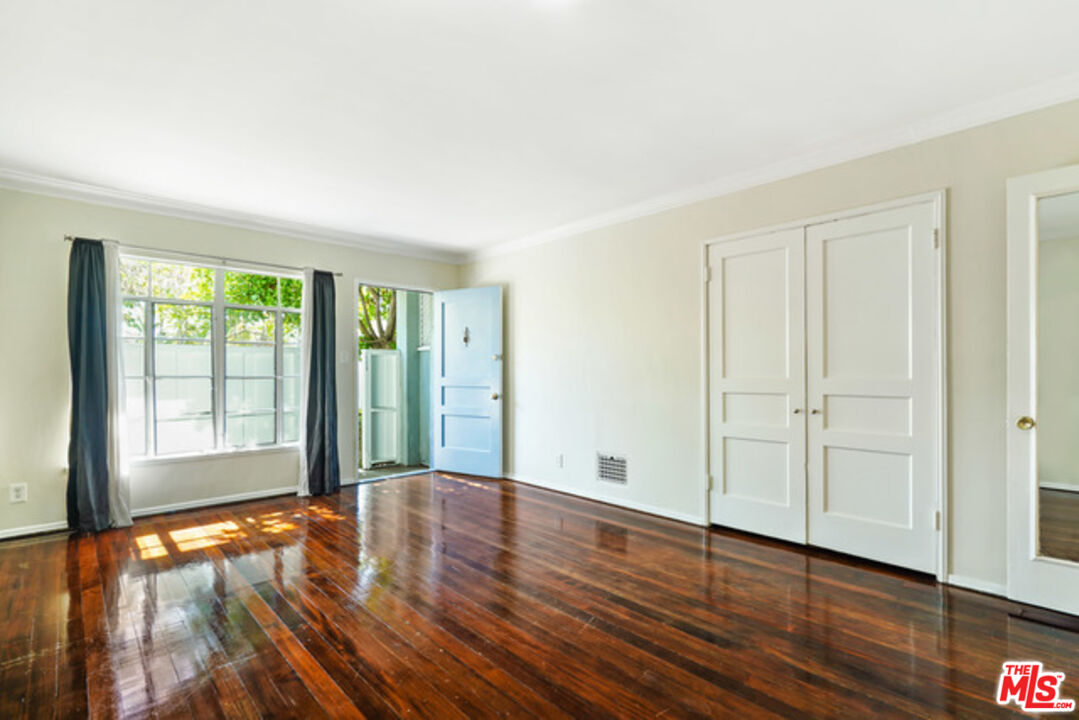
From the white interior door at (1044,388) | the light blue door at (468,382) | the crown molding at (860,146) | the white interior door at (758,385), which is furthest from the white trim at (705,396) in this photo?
the light blue door at (468,382)

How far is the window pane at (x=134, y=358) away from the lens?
13.9ft

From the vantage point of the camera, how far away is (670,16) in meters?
2.08

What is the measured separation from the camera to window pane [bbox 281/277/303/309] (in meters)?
5.12

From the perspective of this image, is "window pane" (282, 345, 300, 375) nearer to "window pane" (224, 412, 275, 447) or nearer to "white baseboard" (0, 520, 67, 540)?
"window pane" (224, 412, 275, 447)

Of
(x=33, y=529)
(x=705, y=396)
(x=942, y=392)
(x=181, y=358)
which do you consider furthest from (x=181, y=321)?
(x=942, y=392)

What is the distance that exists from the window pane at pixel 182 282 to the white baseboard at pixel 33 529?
1.89 m

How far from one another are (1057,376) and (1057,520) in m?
0.72

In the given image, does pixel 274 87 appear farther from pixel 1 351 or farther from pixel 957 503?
pixel 957 503

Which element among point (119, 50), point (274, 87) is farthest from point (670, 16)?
point (119, 50)

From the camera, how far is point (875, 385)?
3.16 meters

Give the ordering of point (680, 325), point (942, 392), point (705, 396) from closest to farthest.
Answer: point (942, 392), point (705, 396), point (680, 325)

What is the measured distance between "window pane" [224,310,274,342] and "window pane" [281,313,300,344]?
0.32 feet

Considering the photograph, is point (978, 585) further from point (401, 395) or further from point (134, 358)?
point (134, 358)

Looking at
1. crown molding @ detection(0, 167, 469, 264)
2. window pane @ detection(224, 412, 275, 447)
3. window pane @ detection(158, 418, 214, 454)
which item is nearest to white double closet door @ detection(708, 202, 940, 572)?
crown molding @ detection(0, 167, 469, 264)
